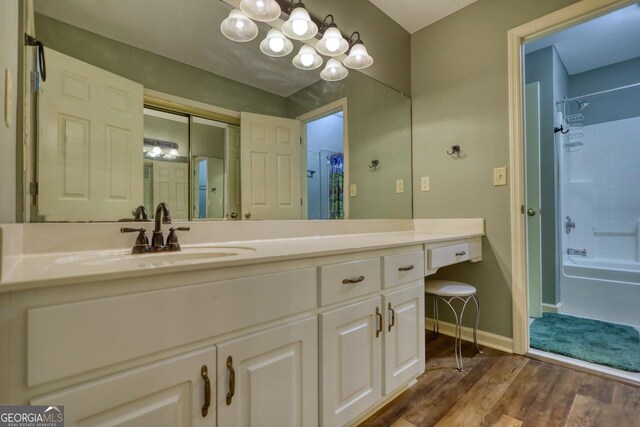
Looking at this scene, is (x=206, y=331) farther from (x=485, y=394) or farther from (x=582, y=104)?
(x=582, y=104)

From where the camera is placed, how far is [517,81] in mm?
1869

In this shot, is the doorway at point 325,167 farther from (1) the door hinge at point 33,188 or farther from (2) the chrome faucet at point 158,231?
(1) the door hinge at point 33,188

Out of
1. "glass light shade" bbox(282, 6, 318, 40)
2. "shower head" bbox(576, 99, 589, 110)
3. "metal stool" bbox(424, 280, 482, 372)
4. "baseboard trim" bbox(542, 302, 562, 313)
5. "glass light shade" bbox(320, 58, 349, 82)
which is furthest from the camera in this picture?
"shower head" bbox(576, 99, 589, 110)

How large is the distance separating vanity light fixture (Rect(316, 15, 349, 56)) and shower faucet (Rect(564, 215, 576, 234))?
9.74 feet

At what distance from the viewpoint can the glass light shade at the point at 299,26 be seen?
151 centimetres

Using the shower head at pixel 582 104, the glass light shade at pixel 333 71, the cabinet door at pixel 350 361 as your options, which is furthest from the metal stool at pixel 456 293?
the shower head at pixel 582 104

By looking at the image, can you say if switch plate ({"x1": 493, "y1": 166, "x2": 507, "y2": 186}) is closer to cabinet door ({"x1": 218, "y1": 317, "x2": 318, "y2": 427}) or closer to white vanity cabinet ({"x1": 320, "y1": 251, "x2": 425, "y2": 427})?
white vanity cabinet ({"x1": 320, "y1": 251, "x2": 425, "y2": 427})

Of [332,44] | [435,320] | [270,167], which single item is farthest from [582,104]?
[270,167]

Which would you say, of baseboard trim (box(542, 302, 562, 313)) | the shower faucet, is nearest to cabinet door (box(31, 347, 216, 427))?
baseboard trim (box(542, 302, 562, 313))

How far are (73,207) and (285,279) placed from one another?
81 centimetres

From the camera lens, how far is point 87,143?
3.51 feet

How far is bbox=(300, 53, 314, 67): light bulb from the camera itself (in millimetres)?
1725

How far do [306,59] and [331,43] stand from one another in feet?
0.58

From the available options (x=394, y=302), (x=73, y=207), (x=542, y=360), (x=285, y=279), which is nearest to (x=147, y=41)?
(x=73, y=207)
